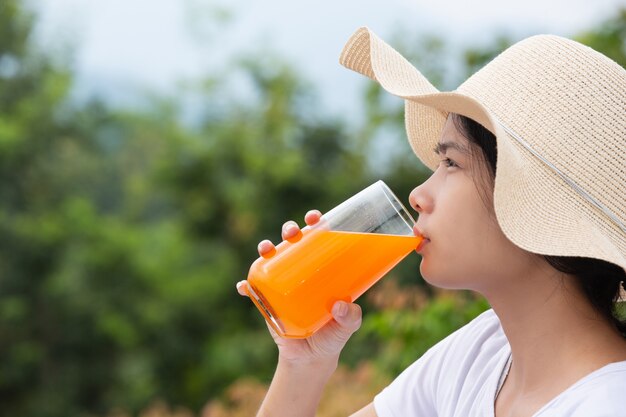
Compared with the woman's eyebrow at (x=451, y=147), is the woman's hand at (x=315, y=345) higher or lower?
lower

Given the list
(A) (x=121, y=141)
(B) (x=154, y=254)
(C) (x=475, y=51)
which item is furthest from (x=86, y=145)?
(C) (x=475, y=51)

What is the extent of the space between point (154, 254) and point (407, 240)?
30.7ft

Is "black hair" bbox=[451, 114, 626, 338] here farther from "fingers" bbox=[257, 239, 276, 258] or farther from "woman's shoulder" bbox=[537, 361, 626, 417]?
"fingers" bbox=[257, 239, 276, 258]

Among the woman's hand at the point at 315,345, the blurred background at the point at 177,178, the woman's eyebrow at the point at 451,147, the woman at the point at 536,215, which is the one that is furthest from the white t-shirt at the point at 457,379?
the blurred background at the point at 177,178

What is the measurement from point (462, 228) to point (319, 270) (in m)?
0.26

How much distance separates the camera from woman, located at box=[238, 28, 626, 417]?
1.25 metres

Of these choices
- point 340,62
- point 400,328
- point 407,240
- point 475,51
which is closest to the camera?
point 407,240

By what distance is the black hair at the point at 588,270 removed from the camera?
1.31 metres

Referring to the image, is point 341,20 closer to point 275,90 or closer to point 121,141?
point 275,90

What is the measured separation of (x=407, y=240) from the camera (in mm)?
1439

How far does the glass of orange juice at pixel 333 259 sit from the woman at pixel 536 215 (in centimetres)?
4

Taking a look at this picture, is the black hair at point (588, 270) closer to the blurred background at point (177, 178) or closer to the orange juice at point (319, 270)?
the orange juice at point (319, 270)

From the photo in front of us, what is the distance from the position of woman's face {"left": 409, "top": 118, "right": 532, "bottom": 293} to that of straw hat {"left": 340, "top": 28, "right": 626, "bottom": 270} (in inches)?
3.6

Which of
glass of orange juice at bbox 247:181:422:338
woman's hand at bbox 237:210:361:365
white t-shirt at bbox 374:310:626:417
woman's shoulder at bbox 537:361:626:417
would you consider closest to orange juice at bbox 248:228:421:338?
glass of orange juice at bbox 247:181:422:338
